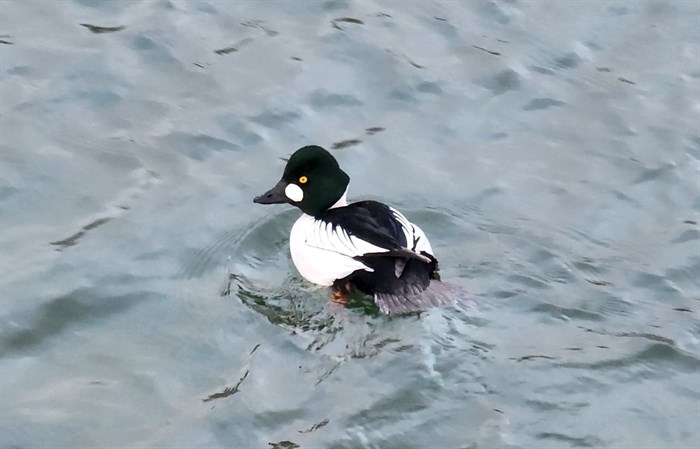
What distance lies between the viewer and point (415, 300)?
6945 millimetres

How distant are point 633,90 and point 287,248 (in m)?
3.72

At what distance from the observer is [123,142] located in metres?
8.52

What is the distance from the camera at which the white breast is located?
7.10 metres

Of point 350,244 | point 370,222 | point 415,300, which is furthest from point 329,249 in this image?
point 415,300

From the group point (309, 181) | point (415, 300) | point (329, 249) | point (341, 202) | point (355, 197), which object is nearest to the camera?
point (415, 300)

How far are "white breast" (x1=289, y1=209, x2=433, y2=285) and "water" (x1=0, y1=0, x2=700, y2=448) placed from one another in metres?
0.16

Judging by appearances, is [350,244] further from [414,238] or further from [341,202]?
[341,202]

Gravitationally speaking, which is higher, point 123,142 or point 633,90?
point 633,90

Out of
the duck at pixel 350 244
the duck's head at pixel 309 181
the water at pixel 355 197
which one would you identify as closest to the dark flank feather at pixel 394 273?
the duck at pixel 350 244

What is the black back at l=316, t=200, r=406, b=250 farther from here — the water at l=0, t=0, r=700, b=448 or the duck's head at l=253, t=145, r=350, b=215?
the water at l=0, t=0, r=700, b=448

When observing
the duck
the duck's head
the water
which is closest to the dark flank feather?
the duck

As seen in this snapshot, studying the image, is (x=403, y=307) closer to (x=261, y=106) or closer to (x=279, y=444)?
(x=279, y=444)

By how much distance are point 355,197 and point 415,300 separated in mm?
1564

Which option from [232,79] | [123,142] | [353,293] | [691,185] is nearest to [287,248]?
[353,293]
